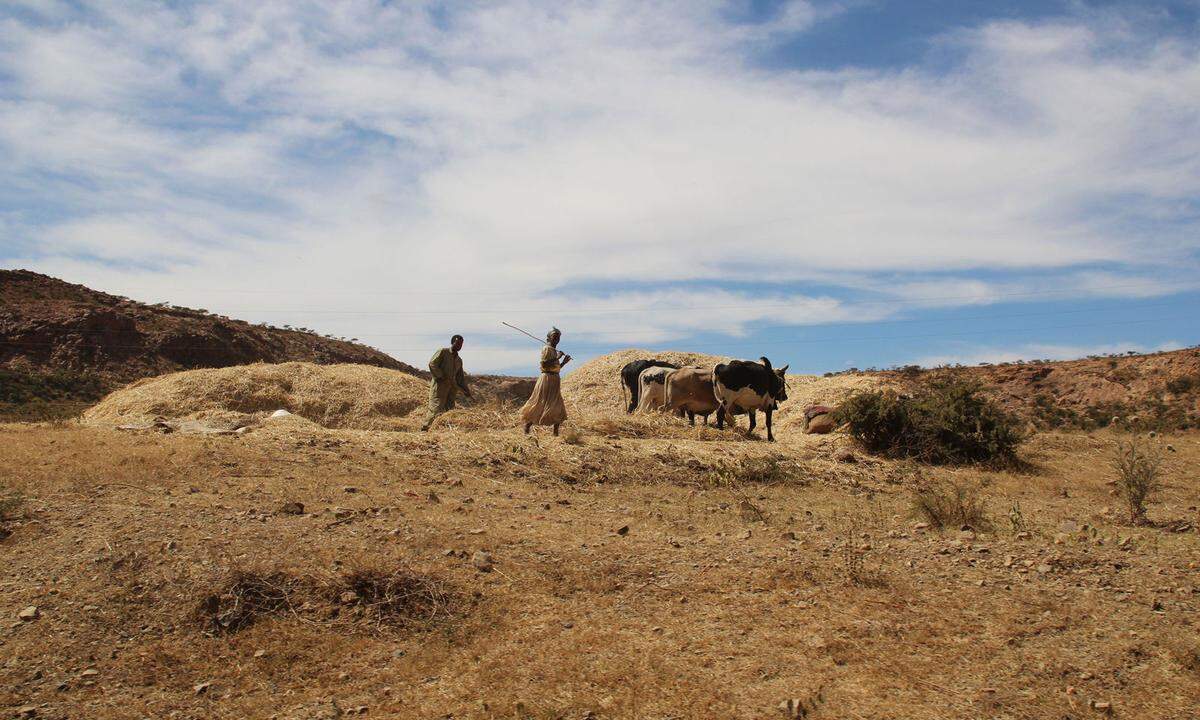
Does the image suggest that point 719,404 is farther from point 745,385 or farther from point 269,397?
point 269,397

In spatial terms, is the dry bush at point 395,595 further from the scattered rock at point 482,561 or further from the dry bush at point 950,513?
the dry bush at point 950,513

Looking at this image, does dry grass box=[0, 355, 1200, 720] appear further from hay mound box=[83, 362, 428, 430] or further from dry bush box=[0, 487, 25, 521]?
hay mound box=[83, 362, 428, 430]

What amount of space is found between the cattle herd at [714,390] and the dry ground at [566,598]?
17.7 ft

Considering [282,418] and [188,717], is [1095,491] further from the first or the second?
[282,418]

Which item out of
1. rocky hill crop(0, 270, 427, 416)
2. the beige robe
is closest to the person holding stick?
the beige robe

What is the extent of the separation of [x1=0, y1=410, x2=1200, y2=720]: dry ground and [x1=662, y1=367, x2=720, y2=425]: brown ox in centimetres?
673

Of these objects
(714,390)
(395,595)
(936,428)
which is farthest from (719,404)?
(395,595)

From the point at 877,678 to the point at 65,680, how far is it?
4.82m

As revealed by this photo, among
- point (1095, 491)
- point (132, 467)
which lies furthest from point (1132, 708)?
point (132, 467)

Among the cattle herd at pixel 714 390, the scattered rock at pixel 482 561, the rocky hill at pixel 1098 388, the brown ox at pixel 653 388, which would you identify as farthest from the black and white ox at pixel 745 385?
the scattered rock at pixel 482 561

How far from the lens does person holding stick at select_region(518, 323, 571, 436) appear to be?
39.7 ft

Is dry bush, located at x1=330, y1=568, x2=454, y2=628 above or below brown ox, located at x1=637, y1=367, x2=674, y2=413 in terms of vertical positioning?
below

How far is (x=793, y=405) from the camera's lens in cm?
1947

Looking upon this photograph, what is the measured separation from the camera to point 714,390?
15875 mm
